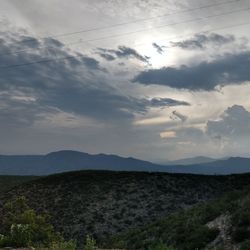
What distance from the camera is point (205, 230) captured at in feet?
92.6

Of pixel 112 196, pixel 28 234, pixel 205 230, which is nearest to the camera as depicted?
pixel 28 234

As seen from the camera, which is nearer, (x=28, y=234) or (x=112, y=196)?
(x=28, y=234)

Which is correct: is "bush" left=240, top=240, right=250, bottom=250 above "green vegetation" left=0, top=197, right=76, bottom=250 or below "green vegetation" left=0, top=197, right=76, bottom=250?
below

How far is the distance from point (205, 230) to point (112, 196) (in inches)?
1147

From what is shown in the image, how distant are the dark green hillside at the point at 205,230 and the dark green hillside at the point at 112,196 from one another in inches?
459

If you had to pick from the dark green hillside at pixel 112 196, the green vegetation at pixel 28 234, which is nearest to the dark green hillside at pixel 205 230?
the green vegetation at pixel 28 234

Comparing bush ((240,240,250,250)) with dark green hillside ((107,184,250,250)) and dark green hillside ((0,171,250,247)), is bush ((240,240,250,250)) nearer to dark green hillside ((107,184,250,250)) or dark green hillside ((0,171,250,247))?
dark green hillside ((107,184,250,250))

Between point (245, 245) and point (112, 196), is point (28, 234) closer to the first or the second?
point (245, 245)

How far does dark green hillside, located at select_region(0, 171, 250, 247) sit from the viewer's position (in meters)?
49.0

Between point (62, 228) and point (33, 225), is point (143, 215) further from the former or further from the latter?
point (33, 225)

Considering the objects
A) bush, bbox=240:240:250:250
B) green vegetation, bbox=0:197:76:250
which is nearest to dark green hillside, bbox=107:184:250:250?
bush, bbox=240:240:250:250

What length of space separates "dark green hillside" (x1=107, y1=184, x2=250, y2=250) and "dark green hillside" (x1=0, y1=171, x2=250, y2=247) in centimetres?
1165

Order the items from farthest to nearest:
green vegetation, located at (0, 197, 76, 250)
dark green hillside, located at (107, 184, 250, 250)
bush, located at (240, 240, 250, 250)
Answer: dark green hillside, located at (107, 184, 250, 250) → bush, located at (240, 240, 250, 250) → green vegetation, located at (0, 197, 76, 250)

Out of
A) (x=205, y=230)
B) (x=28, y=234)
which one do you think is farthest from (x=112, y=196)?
(x=28, y=234)
